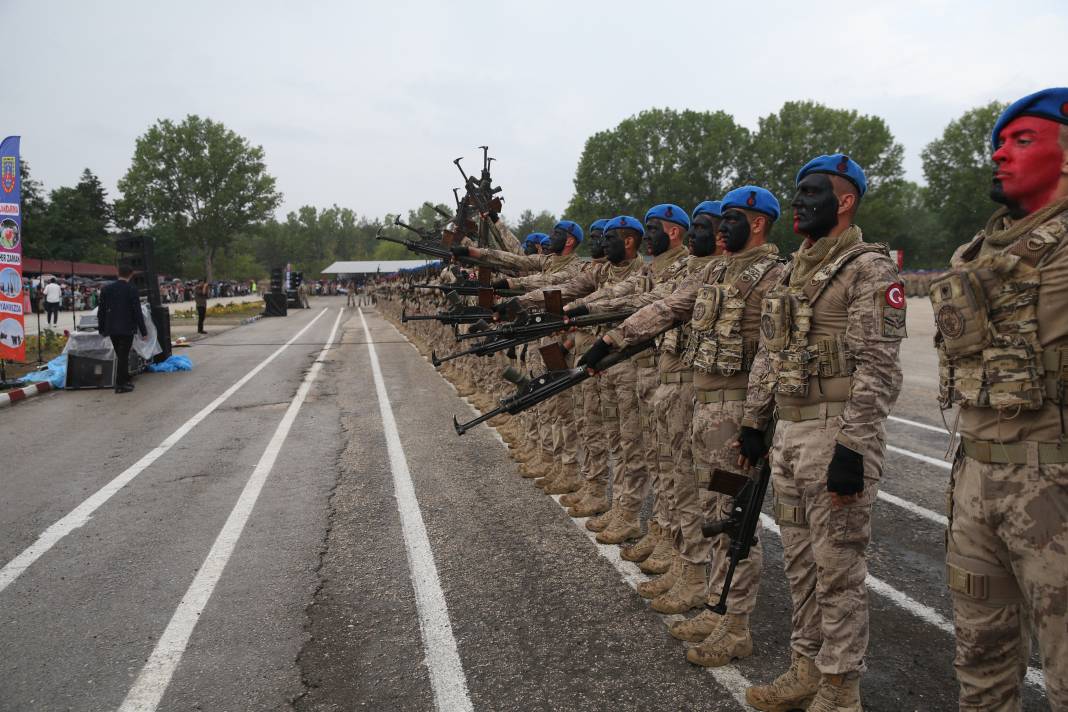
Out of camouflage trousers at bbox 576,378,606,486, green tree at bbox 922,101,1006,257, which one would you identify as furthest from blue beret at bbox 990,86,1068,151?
green tree at bbox 922,101,1006,257

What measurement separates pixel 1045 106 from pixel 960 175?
2952 inches

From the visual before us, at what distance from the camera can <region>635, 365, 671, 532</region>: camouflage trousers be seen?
4.61m

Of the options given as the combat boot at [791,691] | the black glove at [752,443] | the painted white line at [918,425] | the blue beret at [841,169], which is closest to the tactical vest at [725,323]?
the black glove at [752,443]

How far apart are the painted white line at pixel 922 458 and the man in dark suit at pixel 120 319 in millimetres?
12218

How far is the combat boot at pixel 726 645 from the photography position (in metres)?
3.39

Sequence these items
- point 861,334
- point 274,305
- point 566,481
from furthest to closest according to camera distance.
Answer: point 274,305 < point 566,481 < point 861,334

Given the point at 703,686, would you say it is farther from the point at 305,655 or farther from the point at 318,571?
the point at 318,571

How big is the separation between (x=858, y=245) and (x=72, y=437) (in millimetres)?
9351

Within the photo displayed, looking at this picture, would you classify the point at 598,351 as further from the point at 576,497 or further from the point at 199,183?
the point at 199,183

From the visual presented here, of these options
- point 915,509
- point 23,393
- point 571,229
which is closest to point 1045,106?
point 915,509

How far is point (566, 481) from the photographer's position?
6.34 metres

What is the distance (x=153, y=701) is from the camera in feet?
10.3

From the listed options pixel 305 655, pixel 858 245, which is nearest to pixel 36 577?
pixel 305 655

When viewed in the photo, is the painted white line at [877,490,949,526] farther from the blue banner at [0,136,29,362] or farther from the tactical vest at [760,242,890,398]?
the blue banner at [0,136,29,362]
